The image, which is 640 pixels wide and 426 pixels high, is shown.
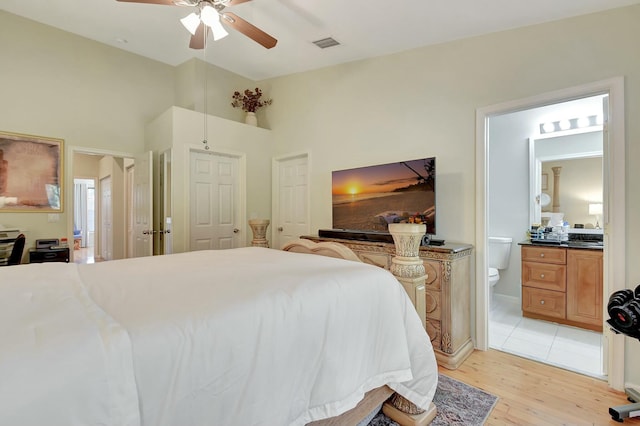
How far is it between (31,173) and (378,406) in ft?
14.4

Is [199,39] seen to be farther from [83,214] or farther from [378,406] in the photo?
[83,214]

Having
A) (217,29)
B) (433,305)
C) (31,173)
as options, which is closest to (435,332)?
(433,305)

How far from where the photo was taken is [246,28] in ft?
8.18

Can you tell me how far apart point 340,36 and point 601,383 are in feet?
12.3

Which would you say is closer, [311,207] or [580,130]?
[580,130]

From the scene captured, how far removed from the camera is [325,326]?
1.21 metres

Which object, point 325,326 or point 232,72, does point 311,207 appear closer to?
point 232,72

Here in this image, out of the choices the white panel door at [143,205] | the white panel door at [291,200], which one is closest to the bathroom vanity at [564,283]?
the white panel door at [291,200]

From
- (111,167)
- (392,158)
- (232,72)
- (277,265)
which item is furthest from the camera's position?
(111,167)

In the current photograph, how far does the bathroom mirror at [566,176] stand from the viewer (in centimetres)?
366

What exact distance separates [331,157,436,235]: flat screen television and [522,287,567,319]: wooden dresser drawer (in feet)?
5.84

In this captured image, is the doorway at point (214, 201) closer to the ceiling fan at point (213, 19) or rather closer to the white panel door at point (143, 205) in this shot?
the white panel door at point (143, 205)

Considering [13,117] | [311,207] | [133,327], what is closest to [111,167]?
[13,117]

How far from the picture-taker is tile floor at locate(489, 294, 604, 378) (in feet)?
8.41
